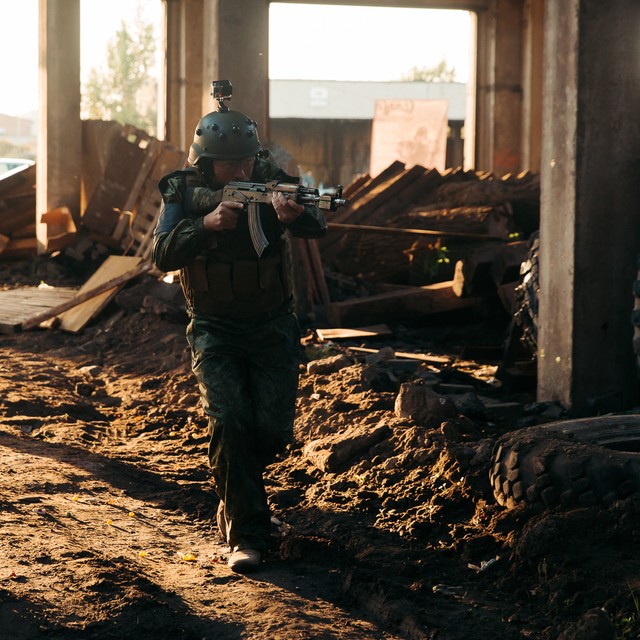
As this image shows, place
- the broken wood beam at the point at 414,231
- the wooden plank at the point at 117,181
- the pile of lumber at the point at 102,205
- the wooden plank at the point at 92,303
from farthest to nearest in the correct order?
the wooden plank at the point at 117,181 < the pile of lumber at the point at 102,205 < the broken wood beam at the point at 414,231 < the wooden plank at the point at 92,303

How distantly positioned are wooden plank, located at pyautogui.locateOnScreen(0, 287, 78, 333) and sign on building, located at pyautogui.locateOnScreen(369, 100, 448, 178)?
11.4 meters

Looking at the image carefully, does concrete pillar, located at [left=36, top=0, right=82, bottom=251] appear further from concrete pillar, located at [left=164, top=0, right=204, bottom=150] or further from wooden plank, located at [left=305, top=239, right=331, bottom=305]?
wooden plank, located at [left=305, top=239, right=331, bottom=305]

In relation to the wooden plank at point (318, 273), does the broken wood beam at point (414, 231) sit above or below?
above

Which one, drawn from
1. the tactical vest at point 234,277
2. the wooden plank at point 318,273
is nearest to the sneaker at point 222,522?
the tactical vest at point 234,277

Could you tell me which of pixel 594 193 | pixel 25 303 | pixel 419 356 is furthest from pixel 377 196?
pixel 594 193

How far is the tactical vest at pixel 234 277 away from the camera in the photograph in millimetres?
4641

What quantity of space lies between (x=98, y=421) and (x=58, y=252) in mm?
9460

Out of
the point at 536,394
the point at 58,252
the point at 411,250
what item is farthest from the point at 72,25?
the point at 536,394

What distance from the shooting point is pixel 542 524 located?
14.8ft

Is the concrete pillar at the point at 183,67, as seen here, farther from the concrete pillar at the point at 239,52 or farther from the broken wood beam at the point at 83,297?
the concrete pillar at the point at 239,52

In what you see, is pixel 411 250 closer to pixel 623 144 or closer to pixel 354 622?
pixel 623 144

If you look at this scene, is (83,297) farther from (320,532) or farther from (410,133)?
(410,133)

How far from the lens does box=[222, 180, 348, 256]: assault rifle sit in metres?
4.44

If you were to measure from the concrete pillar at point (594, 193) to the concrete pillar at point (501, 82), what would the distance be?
467 inches
